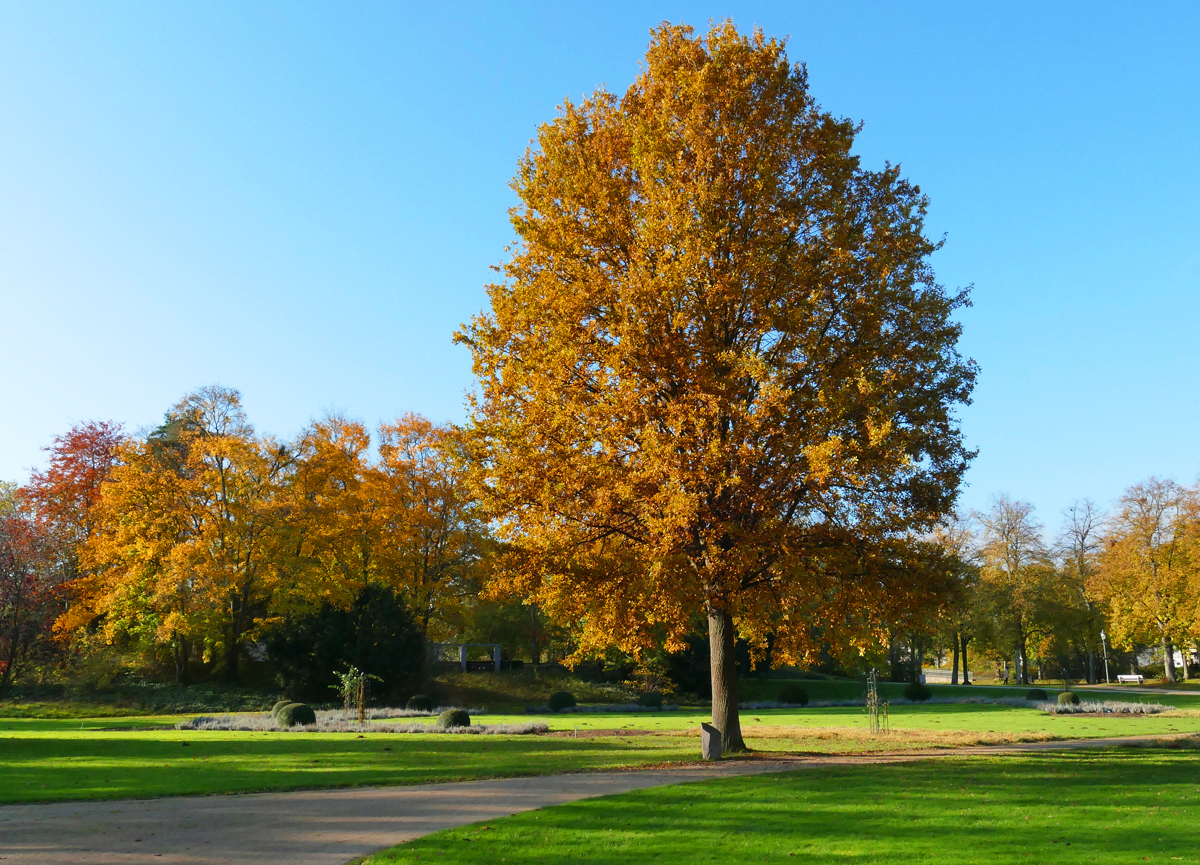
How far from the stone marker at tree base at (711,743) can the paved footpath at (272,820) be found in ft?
6.08

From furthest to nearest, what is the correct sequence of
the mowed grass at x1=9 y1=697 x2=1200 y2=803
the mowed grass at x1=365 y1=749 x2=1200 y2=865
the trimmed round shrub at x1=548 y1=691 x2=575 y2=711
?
the trimmed round shrub at x1=548 y1=691 x2=575 y2=711, the mowed grass at x1=9 y1=697 x2=1200 y2=803, the mowed grass at x1=365 y1=749 x2=1200 y2=865

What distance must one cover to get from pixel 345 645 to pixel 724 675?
2382cm

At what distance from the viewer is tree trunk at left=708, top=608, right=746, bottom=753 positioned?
17250mm

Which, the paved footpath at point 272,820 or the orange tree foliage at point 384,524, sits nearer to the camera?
the paved footpath at point 272,820

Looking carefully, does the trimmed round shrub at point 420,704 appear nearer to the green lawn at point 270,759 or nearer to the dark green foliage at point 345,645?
the dark green foliage at point 345,645

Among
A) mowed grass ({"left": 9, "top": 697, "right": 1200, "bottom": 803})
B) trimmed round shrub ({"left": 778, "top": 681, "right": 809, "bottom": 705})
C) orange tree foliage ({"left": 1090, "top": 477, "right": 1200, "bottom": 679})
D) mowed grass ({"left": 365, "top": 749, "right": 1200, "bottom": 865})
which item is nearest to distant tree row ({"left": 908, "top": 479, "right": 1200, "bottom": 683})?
orange tree foliage ({"left": 1090, "top": 477, "right": 1200, "bottom": 679})

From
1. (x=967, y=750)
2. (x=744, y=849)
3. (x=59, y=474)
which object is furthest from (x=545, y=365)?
(x=59, y=474)

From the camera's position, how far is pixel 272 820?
9.85 m

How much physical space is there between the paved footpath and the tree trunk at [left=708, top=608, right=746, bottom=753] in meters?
3.50

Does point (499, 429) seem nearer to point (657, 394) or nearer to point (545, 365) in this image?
point (545, 365)

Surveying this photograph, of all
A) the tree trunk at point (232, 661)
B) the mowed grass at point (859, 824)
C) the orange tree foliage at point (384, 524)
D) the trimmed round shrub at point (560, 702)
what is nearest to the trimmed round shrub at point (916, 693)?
the trimmed round shrub at point (560, 702)

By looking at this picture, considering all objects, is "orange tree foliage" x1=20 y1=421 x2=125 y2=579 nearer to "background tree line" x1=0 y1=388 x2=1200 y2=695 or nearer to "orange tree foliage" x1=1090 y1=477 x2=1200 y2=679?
"background tree line" x1=0 y1=388 x2=1200 y2=695

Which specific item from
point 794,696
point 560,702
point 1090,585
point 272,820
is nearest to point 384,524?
point 560,702

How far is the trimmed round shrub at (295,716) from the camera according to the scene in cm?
2491
